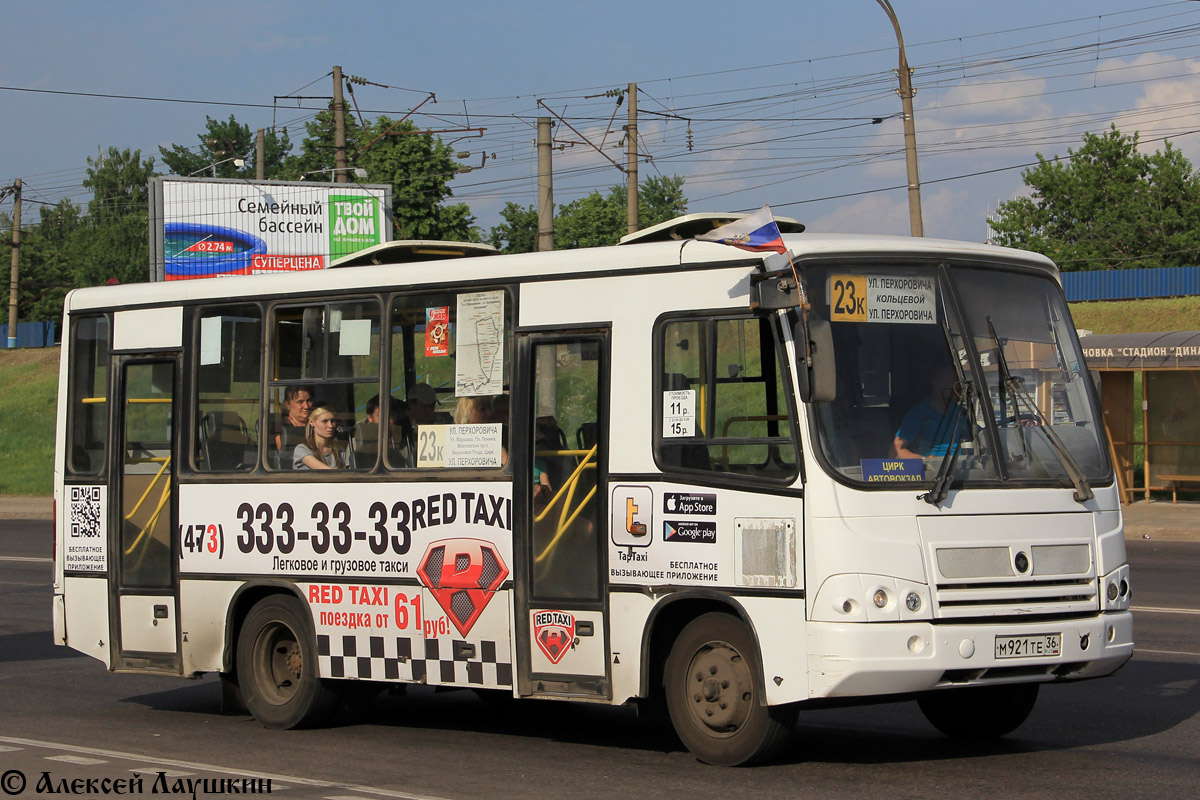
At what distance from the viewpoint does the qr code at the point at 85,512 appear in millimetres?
11000

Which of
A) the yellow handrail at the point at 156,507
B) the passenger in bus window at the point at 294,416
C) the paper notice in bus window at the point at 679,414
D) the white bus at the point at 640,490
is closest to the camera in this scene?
the white bus at the point at 640,490

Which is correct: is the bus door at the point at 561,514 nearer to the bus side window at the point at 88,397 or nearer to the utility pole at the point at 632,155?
the bus side window at the point at 88,397

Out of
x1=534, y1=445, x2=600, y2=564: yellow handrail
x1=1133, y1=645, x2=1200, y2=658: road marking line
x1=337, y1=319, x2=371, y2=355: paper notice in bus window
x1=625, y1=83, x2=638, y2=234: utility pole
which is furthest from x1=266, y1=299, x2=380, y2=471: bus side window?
x1=625, y1=83, x2=638, y2=234: utility pole

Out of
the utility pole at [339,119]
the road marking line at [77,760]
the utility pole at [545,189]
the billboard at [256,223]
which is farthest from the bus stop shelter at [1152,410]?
the billboard at [256,223]

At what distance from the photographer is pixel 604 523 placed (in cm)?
837

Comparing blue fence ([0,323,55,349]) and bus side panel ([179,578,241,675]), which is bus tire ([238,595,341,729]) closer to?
bus side panel ([179,578,241,675])

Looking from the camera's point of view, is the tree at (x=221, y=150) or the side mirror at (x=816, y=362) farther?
the tree at (x=221, y=150)

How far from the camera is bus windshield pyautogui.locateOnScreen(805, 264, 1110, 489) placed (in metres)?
7.59

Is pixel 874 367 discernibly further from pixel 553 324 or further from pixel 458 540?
pixel 458 540

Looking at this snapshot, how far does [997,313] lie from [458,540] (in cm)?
344

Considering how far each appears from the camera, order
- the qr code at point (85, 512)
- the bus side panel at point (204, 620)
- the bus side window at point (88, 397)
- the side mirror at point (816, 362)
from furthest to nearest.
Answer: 1. the bus side window at point (88, 397)
2. the qr code at point (85, 512)
3. the bus side panel at point (204, 620)
4. the side mirror at point (816, 362)

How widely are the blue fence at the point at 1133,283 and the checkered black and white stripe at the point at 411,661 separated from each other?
52099 millimetres

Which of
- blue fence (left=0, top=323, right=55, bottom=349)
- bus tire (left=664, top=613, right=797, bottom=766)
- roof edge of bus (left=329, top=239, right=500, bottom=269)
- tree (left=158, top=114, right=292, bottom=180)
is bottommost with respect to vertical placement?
bus tire (left=664, top=613, right=797, bottom=766)

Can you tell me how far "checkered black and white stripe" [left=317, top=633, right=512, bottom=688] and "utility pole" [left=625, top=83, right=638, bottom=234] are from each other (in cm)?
2490
